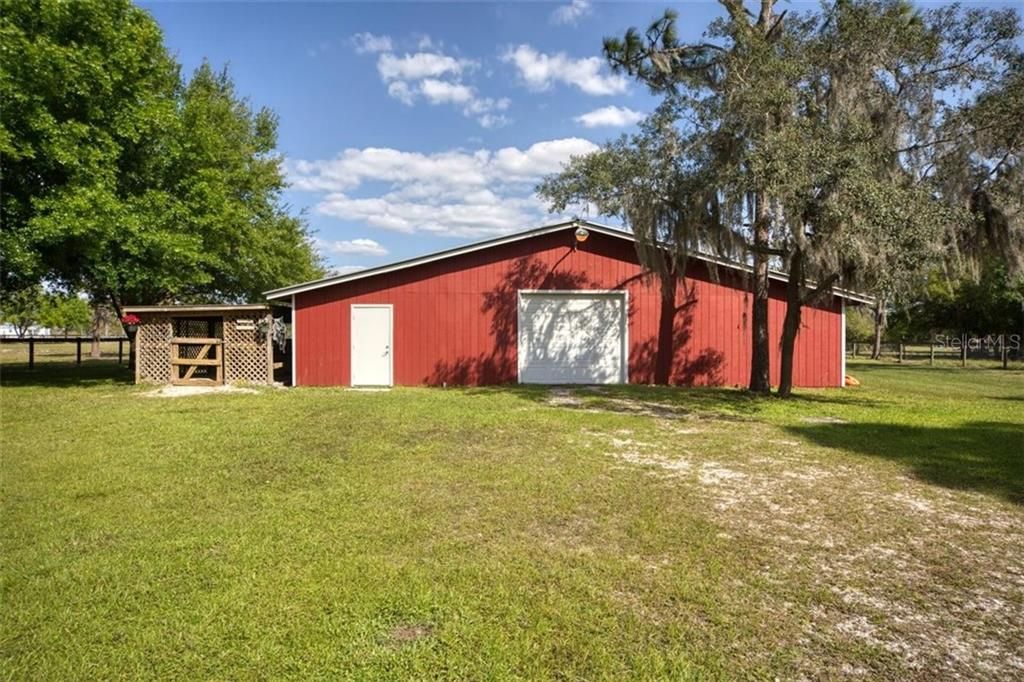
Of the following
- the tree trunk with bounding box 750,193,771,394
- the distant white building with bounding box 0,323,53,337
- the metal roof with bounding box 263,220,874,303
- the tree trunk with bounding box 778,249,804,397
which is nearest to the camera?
the tree trunk with bounding box 778,249,804,397

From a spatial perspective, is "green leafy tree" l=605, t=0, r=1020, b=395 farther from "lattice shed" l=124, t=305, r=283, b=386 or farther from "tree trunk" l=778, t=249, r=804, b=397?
"lattice shed" l=124, t=305, r=283, b=386

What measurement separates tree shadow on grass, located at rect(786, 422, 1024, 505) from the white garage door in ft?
17.3

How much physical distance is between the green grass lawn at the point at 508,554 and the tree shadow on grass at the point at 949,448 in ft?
0.17

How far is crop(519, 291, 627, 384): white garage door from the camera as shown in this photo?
1240 cm

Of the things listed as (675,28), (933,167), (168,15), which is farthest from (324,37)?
(933,167)

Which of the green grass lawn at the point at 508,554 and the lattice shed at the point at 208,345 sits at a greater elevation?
the lattice shed at the point at 208,345

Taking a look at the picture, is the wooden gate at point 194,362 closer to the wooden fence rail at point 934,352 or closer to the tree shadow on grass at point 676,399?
the tree shadow on grass at point 676,399

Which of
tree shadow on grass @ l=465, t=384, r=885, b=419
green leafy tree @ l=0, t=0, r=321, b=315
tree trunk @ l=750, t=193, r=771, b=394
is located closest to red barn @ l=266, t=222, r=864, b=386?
tree shadow on grass @ l=465, t=384, r=885, b=419

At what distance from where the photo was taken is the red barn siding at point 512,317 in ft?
40.1

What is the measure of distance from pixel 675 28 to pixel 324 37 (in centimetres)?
674

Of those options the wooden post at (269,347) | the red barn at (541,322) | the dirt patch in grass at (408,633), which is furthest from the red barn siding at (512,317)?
the dirt patch in grass at (408,633)

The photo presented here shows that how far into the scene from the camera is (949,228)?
830 cm

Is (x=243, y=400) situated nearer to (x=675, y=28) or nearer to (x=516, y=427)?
(x=516, y=427)

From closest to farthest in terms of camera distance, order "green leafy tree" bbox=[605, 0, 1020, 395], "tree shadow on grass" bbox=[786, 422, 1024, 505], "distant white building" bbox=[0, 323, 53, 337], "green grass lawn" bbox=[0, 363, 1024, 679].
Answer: "green grass lawn" bbox=[0, 363, 1024, 679]
"tree shadow on grass" bbox=[786, 422, 1024, 505]
"green leafy tree" bbox=[605, 0, 1020, 395]
"distant white building" bbox=[0, 323, 53, 337]
